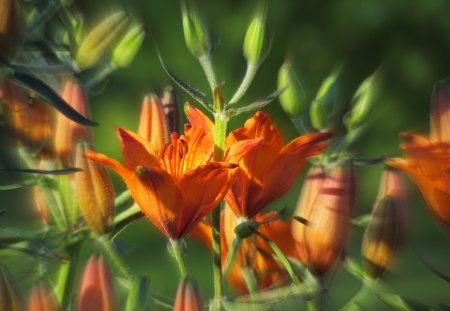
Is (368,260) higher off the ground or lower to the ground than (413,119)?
higher

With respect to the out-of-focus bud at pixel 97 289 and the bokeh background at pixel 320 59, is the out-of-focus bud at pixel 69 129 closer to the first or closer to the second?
the out-of-focus bud at pixel 97 289

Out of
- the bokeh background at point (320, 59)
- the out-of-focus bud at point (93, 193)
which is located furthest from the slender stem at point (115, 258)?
the bokeh background at point (320, 59)

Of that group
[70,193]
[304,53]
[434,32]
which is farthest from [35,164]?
[434,32]

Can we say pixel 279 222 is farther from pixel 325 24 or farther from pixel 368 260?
pixel 325 24

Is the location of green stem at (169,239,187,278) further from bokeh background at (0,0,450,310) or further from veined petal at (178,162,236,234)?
bokeh background at (0,0,450,310)

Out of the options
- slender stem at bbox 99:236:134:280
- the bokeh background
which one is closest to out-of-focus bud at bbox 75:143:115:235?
slender stem at bbox 99:236:134:280

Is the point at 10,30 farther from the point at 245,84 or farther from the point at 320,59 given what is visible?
the point at 320,59

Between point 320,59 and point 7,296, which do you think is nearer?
point 7,296

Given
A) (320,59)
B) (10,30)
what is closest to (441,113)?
(10,30)
